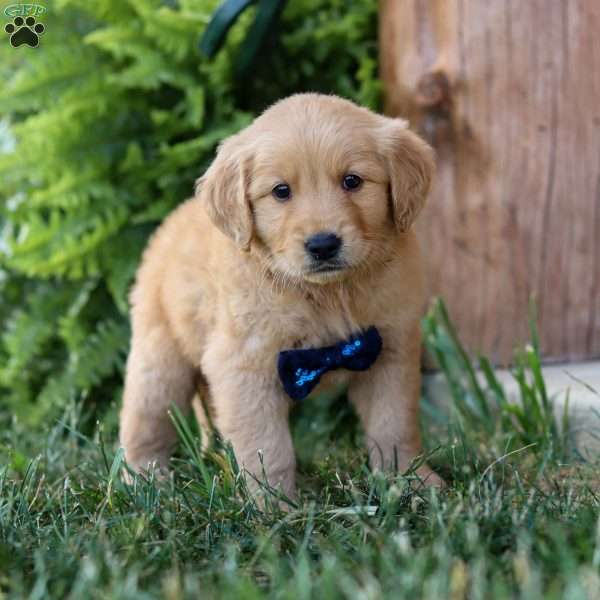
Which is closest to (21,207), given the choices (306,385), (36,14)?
(36,14)

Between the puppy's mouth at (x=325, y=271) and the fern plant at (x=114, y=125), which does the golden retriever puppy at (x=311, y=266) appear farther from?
the fern plant at (x=114, y=125)

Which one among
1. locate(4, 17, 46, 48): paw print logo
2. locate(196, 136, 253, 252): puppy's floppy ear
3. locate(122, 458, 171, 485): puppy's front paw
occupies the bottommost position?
locate(122, 458, 171, 485): puppy's front paw

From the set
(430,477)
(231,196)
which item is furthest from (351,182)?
(430,477)

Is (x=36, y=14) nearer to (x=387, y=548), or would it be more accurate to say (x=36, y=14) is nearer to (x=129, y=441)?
(x=129, y=441)

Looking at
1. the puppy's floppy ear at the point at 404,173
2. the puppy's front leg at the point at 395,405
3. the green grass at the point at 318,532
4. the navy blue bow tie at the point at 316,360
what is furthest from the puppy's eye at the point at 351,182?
the green grass at the point at 318,532

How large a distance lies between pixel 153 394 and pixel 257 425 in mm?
782

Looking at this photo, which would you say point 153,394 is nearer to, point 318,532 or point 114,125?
point 318,532

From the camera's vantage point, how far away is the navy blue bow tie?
3.54 meters

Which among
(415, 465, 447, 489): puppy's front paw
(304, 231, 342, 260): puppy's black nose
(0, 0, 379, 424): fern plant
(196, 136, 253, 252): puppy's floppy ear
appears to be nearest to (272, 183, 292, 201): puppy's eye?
(196, 136, 253, 252): puppy's floppy ear

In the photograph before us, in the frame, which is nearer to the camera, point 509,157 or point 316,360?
point 316,360

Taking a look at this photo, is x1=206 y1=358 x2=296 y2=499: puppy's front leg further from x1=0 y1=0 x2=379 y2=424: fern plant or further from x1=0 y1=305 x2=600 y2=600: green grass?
x1=0 y1=0 x2=379 y2=424: fern plant

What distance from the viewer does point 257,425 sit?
3580 millimetres

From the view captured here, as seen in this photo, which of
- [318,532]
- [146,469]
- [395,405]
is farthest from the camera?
[146,469]

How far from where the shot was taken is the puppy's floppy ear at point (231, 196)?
354cm
